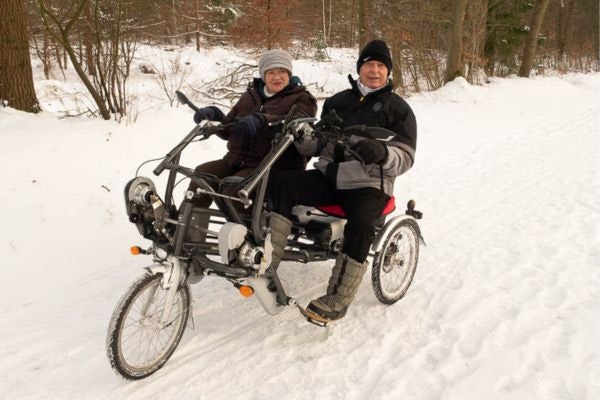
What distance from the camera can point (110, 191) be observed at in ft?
17.3

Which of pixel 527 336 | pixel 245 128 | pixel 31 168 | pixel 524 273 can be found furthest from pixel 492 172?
pixel 31 168

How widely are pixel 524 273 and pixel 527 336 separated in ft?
3.03

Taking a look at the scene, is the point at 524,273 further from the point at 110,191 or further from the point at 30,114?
the point at 30,114

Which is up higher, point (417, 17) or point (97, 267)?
point (417, 17)

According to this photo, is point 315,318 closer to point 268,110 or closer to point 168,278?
point 168,278

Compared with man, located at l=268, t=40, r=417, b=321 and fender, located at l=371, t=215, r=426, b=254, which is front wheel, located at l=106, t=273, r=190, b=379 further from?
fender, located at l=371, t=215, r=426, b=254

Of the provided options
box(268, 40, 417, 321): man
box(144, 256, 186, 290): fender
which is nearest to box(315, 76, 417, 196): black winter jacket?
box(268, 40, 417, 321): man

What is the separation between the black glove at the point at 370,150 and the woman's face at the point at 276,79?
1.14 meters

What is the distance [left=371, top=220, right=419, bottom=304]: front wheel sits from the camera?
334cm

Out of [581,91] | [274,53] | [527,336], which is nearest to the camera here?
[527,336]

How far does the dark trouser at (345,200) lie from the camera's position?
3.08 metres

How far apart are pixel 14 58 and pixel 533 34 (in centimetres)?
1651

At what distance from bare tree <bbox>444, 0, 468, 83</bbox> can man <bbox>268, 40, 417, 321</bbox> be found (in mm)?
10917

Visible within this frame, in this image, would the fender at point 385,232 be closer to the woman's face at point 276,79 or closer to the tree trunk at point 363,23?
the woman's face at point 276,79
